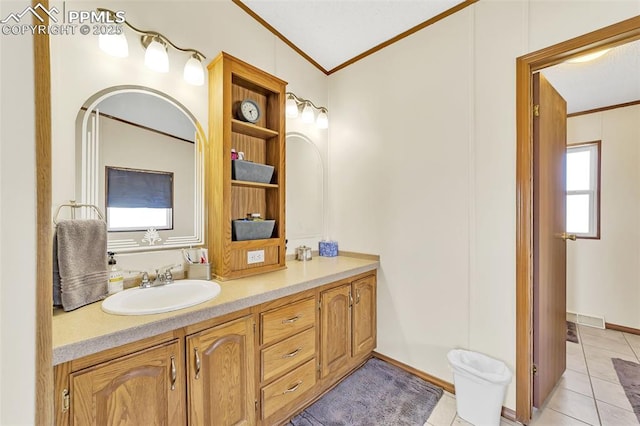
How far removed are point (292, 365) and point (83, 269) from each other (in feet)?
3.89

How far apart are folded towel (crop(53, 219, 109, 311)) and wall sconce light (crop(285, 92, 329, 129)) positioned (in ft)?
5.20

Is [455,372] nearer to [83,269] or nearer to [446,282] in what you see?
[446,282]

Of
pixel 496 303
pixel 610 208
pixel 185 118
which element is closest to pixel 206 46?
pixel 185 118

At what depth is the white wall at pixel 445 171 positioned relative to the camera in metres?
1.62

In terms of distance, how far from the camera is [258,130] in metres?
1.87

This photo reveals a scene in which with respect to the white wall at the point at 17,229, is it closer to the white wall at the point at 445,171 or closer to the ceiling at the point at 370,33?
the ceiling at the point at 370,33

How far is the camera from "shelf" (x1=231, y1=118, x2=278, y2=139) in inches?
68.7

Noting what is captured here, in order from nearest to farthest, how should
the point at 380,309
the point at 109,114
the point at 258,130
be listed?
the point at 109,114, the point at 258,130, the point at 380,309

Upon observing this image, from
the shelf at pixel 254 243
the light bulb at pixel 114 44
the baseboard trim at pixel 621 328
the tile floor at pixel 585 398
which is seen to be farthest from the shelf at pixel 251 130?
the baseboard trim at pixel 621 328

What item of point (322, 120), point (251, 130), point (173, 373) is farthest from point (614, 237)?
point (173, 373)

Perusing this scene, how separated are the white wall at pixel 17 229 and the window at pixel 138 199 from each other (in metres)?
0.87

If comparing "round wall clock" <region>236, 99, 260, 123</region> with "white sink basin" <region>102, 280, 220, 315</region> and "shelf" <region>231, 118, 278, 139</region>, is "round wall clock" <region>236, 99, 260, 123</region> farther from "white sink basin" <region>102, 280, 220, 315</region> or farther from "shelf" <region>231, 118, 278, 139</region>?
"white sink basin" <region>102, 280, 220, 315</region>

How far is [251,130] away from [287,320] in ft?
4.28

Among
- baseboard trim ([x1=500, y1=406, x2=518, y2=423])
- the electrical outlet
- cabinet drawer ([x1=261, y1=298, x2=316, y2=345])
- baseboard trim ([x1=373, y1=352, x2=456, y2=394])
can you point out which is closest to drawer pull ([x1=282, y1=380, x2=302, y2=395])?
cabinet drawer ([x1=261, y1=298, x2=316, y2=345])
